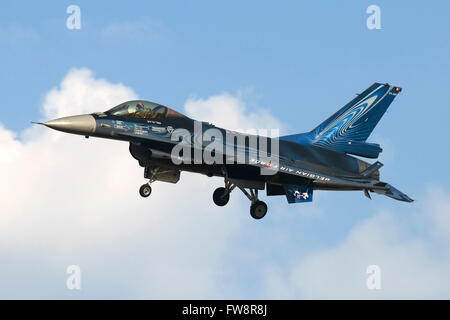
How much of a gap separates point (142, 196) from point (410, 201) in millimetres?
11924

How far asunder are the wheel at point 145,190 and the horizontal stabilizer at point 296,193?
5831mm

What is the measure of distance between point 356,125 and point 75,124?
1407cm

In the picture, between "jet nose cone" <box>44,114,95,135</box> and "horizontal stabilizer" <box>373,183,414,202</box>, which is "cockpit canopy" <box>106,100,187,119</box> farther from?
"horizontal stabilizer" <box>373,183,414,202</box>

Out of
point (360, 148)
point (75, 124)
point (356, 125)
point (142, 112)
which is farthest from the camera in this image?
point (356, 125)

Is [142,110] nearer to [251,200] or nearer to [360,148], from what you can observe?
[251,200]

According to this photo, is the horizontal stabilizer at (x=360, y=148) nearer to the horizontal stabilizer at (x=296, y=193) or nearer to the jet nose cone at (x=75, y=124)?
the horizontal stabilizer at (x=296, y=193)

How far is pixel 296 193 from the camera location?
3725 centimetres

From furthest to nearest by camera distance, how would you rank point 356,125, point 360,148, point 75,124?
point 356,125, point 360,148, point 75,124

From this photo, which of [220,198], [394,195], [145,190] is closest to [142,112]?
[145,190]

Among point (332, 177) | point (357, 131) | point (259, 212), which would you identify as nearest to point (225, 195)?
point (259, 212)

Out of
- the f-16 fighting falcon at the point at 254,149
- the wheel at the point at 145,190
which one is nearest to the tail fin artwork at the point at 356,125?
the f-16 fighting falcon at the point at 254,149

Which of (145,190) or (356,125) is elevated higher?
(356,125)

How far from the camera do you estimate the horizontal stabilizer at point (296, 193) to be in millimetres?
37219

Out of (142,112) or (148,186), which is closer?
(142,112)
